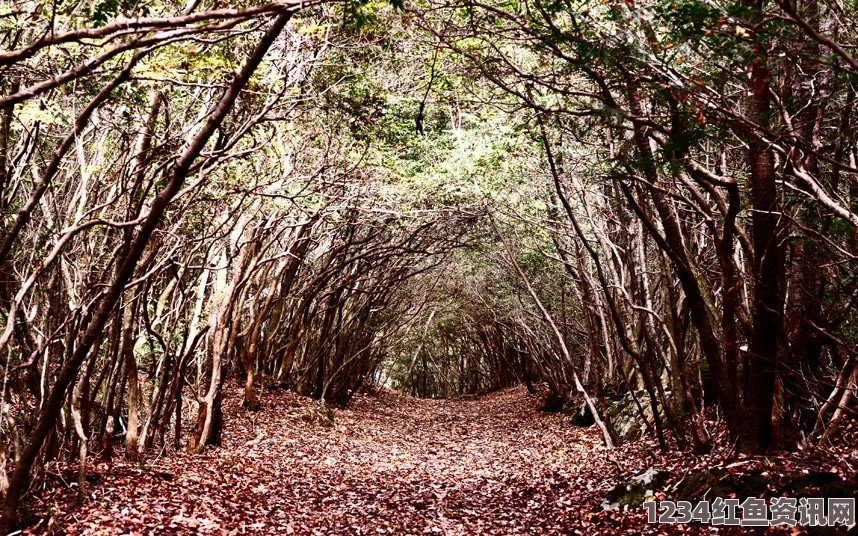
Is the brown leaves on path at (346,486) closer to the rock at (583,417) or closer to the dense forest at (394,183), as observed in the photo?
the rock at (583,417)

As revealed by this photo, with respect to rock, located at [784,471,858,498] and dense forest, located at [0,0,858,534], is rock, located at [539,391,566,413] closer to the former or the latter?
dense forest, located at [0,0,858,534]

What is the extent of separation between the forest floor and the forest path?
0.08 feet

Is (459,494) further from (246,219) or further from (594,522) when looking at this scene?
(246,219)

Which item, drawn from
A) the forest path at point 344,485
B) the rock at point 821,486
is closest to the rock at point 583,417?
the forest path at point 344,485

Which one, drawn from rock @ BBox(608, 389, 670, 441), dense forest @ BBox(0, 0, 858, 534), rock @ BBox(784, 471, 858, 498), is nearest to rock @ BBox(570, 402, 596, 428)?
dense forest @ BBox(0, 0, 858, 534)

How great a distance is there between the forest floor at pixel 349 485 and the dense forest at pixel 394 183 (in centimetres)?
49

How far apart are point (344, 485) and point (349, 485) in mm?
77

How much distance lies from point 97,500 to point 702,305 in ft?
21.8

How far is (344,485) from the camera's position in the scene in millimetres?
9820

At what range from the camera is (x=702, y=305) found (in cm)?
726

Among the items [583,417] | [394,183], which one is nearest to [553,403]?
[583,417]

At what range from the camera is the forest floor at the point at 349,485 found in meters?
6.73

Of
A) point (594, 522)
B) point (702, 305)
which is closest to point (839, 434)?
point (702, 305)

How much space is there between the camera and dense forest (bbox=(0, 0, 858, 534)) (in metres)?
5.11
